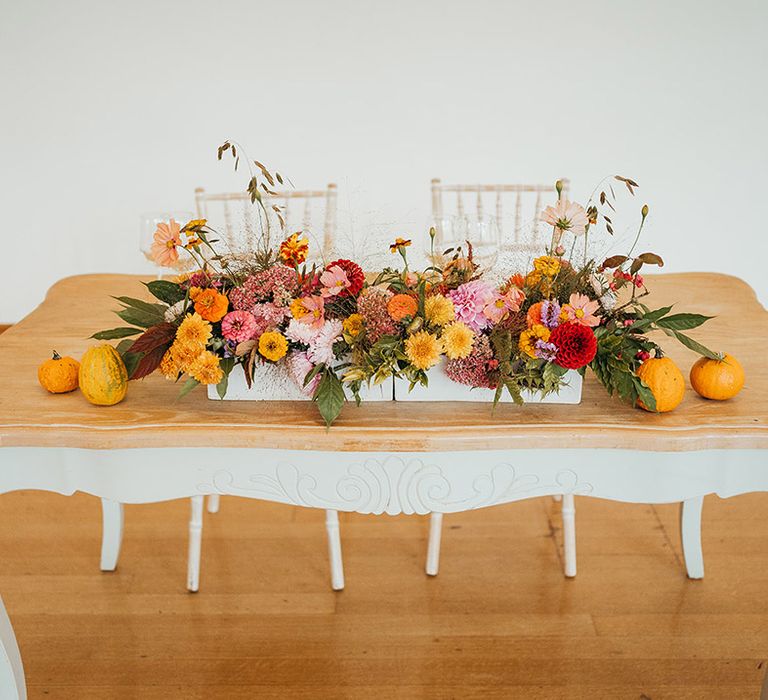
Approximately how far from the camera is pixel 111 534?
203 centimetres

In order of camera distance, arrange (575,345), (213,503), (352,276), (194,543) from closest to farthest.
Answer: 1. (575,345)
2. (352,276)
3. (194,543)
4. (213,503)

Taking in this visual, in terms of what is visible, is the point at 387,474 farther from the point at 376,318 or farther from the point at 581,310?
the point at 581,310

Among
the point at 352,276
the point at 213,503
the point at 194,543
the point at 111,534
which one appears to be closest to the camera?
the point at 352,276

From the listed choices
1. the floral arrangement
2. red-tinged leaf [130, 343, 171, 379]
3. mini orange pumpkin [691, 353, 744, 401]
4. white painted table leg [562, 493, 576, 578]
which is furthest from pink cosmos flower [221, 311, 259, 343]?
white painted table leg [562, 493, 576, 578]

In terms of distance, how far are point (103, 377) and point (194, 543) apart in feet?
2.61

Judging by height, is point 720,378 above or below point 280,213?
below

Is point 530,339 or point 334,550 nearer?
point 530,339

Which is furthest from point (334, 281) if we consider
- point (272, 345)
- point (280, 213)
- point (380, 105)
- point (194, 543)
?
→ point (380, 105)

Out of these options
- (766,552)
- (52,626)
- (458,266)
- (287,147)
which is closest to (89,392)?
(458,266)

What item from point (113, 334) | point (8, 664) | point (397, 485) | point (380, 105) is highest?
point (380, 105)

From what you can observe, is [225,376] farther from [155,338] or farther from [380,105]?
[380,105]

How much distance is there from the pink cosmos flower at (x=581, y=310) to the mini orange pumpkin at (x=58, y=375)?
823mm

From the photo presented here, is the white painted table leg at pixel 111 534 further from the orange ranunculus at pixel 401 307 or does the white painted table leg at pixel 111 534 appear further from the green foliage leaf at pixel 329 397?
the orange ranunculus at pixel 401 307

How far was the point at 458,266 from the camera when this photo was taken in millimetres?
1309
